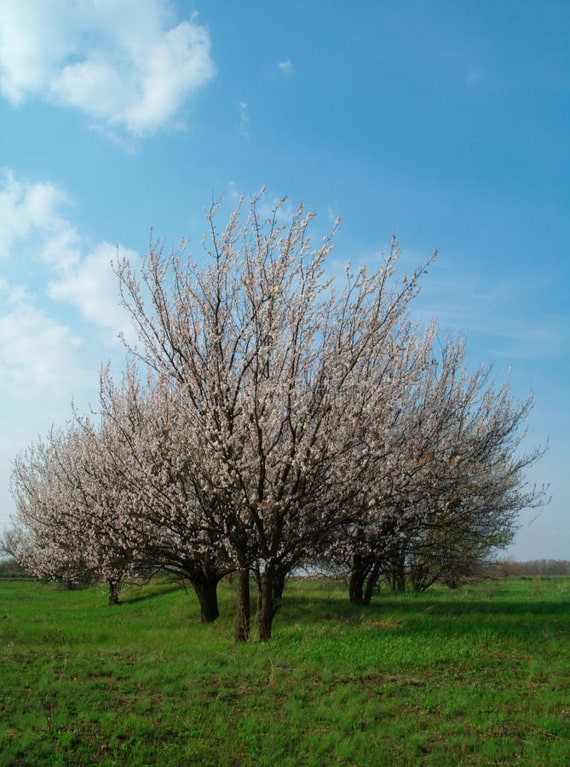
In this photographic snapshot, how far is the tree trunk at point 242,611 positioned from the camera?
45.1ft

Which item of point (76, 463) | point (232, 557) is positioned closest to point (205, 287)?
point (232, 557)

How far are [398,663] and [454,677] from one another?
1.23m

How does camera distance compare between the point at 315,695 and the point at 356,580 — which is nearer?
the point at 315,695

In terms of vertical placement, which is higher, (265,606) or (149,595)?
(265,606)

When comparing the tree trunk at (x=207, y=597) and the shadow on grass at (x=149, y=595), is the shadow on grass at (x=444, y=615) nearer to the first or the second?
the tree trunk at (x=207, y=597)

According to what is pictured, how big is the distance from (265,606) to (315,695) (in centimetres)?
462

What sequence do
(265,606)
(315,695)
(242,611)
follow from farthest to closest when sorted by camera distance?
(242,611)
(265,606)
(315,695)

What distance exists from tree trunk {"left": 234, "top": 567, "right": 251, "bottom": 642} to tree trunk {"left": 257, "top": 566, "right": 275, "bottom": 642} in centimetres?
54

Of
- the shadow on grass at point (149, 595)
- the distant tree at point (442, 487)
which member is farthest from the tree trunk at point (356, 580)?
the shadow on grass at point (149, 595)

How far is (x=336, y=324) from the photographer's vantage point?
12.7 meters

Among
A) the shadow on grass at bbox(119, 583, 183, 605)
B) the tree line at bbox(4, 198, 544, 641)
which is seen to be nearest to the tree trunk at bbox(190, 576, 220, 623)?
the tree line at bbox(4, 198, 544, 641)

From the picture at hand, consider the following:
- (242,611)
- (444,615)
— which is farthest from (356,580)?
(242,611)

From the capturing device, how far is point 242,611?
1395cm

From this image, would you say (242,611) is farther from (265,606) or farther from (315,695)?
(315,695)
